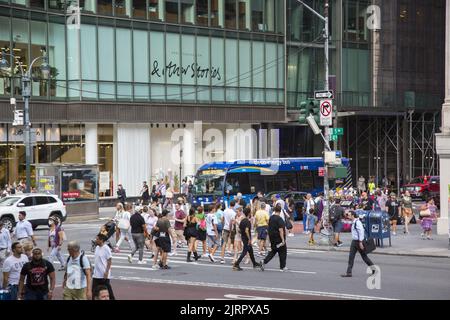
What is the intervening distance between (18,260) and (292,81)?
4660cm

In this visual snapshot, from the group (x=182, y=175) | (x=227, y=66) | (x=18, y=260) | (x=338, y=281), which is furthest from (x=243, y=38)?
(x=18, y=260)

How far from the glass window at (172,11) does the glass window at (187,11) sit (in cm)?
54

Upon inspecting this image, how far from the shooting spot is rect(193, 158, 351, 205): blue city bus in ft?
137

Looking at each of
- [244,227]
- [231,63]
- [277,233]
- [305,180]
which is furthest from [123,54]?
[277,233]

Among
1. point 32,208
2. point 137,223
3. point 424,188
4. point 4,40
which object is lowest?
point 424,188

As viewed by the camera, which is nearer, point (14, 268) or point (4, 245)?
point (14, 268)

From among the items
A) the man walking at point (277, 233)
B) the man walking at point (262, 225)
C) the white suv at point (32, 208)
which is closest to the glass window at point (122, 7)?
the white suv at point (32, 208)

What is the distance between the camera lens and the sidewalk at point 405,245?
25661 mm

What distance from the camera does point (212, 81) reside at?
54281mm

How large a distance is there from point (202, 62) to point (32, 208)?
21728 millimetres

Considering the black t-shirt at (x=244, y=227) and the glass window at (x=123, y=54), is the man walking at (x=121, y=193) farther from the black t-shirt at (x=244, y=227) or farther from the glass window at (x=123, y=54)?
the black t-shirt at (x=244, y=227)

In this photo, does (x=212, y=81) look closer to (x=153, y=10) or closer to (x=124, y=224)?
(x=153, y=10)

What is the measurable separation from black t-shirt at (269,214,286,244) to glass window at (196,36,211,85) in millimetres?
33291
